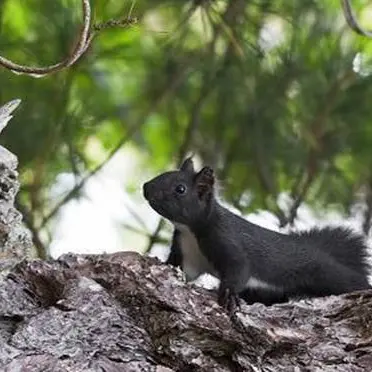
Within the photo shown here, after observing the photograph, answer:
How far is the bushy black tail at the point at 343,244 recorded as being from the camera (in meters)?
1.79

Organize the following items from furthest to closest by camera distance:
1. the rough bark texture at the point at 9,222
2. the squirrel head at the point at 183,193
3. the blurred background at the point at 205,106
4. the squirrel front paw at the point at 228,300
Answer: the blurred background at the point at 205,106
the squirrel head at the point at 183,193
the squirrel front paw at the point at 228,300
the rough bark texture at the point at 9,222

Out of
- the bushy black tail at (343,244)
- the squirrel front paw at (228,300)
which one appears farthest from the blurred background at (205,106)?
the squirrel front paw at (228,300)

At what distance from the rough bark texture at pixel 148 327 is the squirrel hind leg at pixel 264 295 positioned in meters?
0.35

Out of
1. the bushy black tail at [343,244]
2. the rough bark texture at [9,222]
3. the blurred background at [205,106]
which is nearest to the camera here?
the rough bark texture at [9,222]

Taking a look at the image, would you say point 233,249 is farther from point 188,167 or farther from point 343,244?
point 343,244

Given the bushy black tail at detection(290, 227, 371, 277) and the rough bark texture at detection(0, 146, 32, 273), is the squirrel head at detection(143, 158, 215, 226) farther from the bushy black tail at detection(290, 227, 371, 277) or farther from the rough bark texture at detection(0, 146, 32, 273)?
the rough bark texture at detection(0, 146, 32, 273)

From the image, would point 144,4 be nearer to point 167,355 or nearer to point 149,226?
point 149,226

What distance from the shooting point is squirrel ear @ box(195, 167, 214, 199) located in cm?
166

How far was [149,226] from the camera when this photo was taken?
7.48 feet


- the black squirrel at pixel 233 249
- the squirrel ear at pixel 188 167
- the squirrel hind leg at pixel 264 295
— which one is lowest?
the squirrel hind leg at pixel 264 295

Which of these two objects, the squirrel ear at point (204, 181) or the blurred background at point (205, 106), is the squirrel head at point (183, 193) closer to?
the squirrel ear at point (204, 181)

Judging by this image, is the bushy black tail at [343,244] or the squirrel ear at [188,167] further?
the bushy black tail at [343,244]

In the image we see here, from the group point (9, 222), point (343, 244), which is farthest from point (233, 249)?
point (9, 222)

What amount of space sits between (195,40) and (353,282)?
3.75 feet
